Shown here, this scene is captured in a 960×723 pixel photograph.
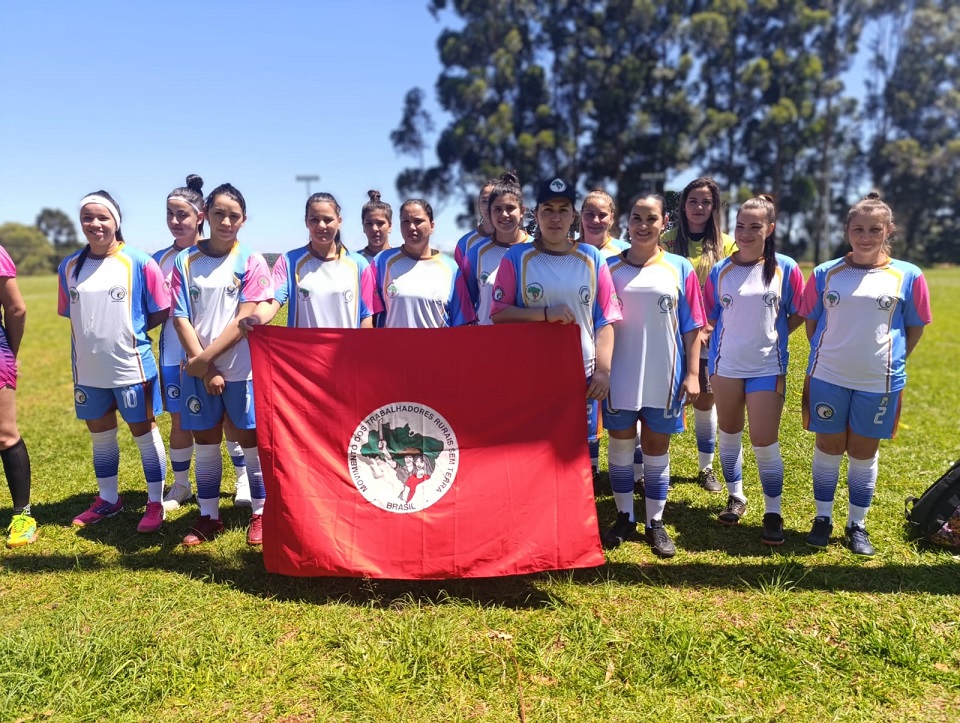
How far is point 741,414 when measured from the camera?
4418 millimetres

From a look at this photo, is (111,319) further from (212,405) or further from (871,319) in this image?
(871,319)

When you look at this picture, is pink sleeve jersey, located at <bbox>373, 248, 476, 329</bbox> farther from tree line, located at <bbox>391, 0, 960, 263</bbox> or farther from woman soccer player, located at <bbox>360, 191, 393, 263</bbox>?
tree line, located at <bbox>391, 0, 960, 263</bbox>

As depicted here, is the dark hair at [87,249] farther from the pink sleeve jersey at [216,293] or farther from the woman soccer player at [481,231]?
the woman soccer player at [481,231]

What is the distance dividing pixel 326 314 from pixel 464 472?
1365 millimetres

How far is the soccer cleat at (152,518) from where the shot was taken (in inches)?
179

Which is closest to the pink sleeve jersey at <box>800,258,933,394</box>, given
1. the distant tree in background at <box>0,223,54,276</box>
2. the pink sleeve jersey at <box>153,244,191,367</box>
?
the pink sleeve jersey at <box>153,244,191,367</box>

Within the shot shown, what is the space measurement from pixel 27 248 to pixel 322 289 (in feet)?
274

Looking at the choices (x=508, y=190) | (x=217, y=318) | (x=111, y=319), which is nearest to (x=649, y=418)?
(x=508, y=190)

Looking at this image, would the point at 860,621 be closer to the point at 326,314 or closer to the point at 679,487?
the point at 679,487

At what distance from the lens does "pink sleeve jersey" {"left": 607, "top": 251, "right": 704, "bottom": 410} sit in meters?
3.85

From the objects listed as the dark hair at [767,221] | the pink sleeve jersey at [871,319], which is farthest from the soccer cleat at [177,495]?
the pink sleeve jersey at [871,319]

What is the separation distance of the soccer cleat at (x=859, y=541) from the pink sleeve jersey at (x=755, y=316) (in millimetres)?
1114

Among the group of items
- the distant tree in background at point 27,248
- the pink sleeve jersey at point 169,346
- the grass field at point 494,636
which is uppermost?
the distant tree in background at point 27,248

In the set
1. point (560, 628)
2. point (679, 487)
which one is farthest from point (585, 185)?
point (560, 628)
